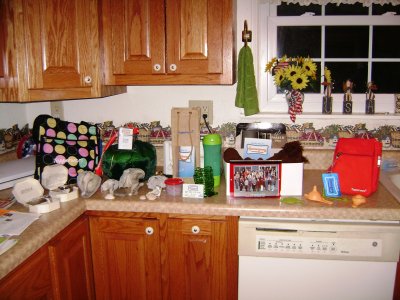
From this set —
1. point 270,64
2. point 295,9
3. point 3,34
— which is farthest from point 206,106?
point 3,34

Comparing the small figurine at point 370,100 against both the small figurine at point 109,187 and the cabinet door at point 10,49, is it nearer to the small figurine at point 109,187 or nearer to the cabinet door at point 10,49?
the small figurine at point 109,187

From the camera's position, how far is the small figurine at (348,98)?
2.21 meters

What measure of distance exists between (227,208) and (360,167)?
25.2 inches

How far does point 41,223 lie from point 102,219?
1.14 feet

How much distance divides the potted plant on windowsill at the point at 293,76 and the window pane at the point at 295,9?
0.28 m

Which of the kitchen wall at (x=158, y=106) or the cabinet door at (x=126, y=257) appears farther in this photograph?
the kitchen wall at (x=158, y=106)

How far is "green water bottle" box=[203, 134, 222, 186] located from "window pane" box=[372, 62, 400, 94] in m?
1.08

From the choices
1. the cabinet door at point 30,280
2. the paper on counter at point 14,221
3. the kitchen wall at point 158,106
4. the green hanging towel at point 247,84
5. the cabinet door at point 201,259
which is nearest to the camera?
the cabinet door at point 30,280

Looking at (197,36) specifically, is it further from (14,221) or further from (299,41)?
(14,221)

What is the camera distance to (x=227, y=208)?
5.64ft

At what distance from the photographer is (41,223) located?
4.99 ft

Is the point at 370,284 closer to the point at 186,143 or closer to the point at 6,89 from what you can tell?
the point at 186,143

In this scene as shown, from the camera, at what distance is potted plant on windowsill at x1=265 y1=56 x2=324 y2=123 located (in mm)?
2184

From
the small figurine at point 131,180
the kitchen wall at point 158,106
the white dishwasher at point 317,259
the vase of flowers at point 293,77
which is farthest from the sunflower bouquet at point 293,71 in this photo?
the small figurine at point 131,180
